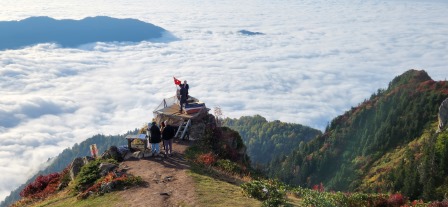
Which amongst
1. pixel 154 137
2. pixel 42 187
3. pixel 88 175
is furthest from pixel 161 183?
pixel 42 187

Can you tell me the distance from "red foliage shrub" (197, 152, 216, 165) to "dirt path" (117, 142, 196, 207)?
1064 mm

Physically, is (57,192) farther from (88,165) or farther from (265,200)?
(265,200)

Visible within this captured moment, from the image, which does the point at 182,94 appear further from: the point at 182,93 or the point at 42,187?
the point at 42,187

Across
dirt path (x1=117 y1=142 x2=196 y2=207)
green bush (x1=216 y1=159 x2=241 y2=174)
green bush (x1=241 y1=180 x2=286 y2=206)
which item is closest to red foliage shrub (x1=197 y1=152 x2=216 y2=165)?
green bush (x1=216 y1=159 x2=241 y2=174)

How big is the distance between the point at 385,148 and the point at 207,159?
89.1 meters

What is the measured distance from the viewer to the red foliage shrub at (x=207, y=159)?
1126 inches

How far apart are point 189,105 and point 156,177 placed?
12.1 metres

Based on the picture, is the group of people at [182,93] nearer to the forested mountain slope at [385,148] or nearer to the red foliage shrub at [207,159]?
the red foliage shrub at [207,159]

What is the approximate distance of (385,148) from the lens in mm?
109375

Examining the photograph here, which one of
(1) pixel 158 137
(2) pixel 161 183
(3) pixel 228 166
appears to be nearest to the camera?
(2) pixel 161 183

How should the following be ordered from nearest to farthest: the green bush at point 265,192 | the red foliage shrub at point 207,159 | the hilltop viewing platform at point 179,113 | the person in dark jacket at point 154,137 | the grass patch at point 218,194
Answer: the green bush at point 265,192
the grass patch at point 218,194
the person in dark jacket at point 154,137
the red foliage shrub at point 207,159
the hilltop viewing platform at point 179,113

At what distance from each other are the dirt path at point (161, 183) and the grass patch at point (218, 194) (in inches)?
14.5

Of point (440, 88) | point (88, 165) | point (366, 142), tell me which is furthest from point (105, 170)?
point (366, 142)

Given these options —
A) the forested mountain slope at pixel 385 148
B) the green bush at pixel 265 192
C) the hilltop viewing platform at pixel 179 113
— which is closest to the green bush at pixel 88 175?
the hilltop viewing platform at pixel 179 113
